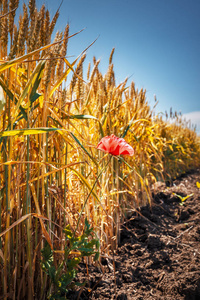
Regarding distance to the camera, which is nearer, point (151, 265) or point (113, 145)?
point (113, 145)

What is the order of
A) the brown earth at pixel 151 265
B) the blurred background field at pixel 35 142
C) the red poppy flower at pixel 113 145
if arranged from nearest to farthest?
1. the blurred background field at pixel 35 142
2. the red poppy flower at pixel 113 145
3. the brown earth at pixel 151 265

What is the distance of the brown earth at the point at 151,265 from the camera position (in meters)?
0.98

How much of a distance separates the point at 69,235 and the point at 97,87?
951 mm

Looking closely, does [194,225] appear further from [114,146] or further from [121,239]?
[114,146]

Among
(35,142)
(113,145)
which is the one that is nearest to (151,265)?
(113,145)

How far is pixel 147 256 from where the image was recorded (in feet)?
4.30

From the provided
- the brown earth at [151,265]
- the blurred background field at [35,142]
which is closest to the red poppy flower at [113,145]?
the blurred background field at [35,142]

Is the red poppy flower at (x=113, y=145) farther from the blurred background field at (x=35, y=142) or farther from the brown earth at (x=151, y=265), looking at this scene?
the brown earth at (x=151, y=265)

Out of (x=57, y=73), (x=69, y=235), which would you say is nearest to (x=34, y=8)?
(x=57, y=73)

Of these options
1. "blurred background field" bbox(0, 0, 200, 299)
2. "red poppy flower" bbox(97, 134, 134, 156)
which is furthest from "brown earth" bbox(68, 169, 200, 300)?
"red poppy flower" bbox(97, 134, 134, 156)

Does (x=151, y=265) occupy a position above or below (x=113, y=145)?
below

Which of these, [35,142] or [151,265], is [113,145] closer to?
[35,142]

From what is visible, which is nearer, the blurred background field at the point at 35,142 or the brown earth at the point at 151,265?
the blurred background field at the point at 35,142

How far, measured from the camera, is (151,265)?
1251 millimetres
